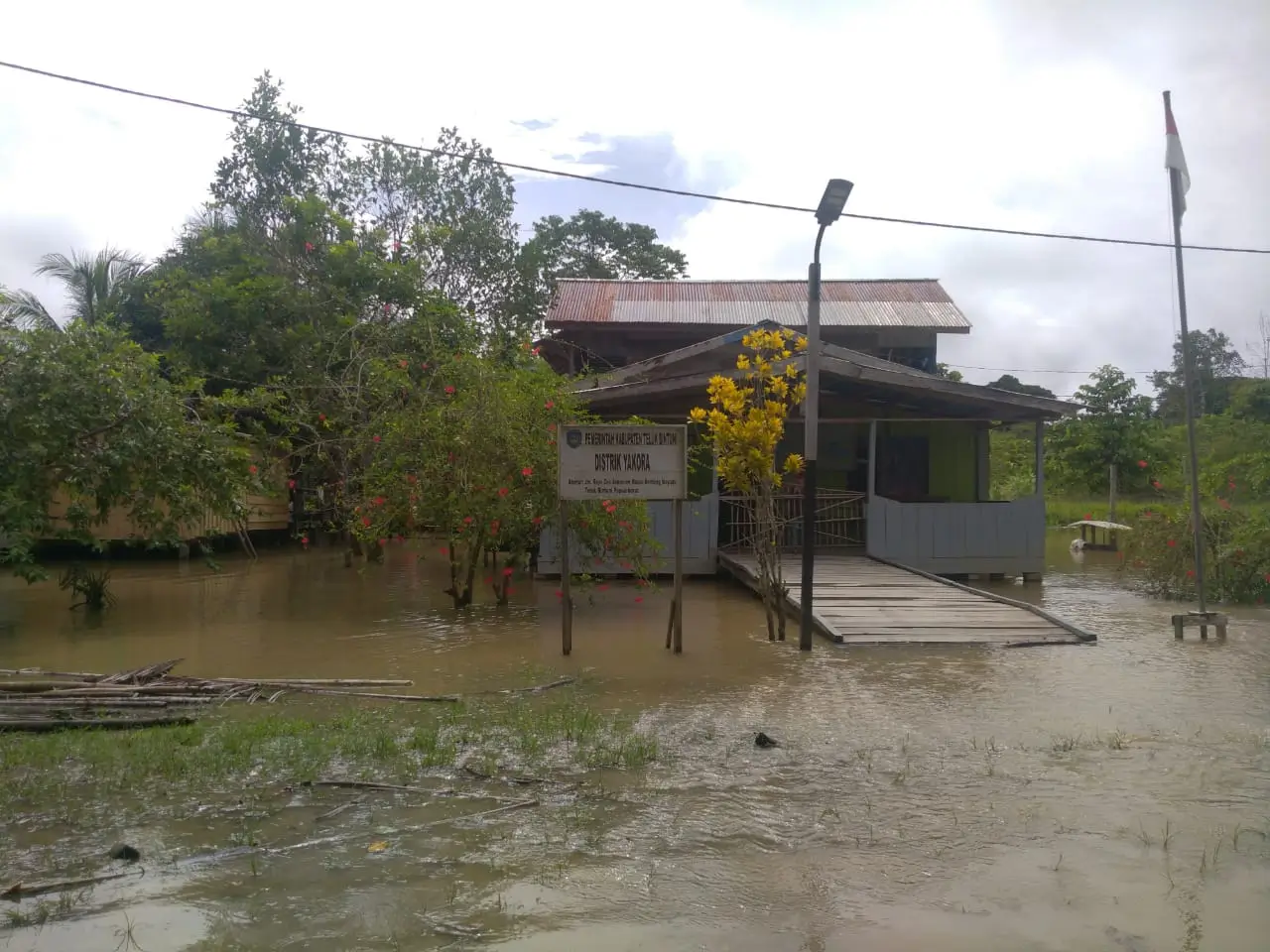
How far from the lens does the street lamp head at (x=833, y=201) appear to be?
915cm

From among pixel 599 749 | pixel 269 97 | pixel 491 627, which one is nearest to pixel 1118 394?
pixel 269 97

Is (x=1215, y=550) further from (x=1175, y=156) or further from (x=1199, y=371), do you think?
(x=1199, y=371)

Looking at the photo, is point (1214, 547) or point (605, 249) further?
point (605, 249)

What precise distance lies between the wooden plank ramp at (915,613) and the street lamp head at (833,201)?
407 centimetres

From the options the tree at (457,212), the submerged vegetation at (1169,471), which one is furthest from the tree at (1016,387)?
the tree at (457,212)

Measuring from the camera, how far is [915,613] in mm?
11703

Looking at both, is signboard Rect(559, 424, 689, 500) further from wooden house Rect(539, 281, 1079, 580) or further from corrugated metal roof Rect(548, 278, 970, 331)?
corrugated metal roof Rect(548, 278, 970, 331)

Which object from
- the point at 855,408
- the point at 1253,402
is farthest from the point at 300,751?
the point at 1253,402

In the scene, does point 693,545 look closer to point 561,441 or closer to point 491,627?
point 491,627

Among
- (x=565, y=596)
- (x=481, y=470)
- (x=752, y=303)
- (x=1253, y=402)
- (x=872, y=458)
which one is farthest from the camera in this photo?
(x=1253, y=402)

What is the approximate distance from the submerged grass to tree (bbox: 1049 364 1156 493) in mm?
31921

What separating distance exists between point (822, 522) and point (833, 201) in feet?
29.0

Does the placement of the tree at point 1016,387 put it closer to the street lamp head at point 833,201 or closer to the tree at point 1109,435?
the tree at point 1109,435

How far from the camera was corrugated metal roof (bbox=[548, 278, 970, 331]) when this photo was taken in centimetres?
2270
